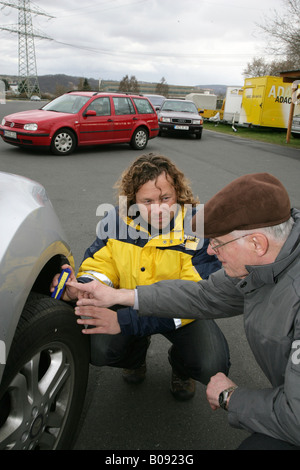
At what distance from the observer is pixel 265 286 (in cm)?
148

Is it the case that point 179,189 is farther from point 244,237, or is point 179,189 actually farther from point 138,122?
point 138,122

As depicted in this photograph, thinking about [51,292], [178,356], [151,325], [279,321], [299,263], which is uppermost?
[299,263]

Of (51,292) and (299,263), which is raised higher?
(299,263)

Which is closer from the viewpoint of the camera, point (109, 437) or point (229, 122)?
point (109, 437)

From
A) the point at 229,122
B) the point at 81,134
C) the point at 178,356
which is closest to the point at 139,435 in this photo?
the point at 178,356

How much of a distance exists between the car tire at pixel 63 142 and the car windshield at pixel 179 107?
6906mm

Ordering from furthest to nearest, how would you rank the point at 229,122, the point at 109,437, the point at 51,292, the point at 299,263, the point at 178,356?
the point at 229,122
the point at 178,356
the point at 109,437
the point at 51,292
the point at 299,263

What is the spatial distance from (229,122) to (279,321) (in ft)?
81.4

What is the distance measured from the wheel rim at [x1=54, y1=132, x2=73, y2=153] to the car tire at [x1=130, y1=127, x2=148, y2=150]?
220 cm

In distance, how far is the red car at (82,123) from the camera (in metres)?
9.02

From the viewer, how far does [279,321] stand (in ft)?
4.47

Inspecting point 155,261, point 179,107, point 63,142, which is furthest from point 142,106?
point 155,261

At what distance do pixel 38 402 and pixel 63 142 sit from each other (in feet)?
28.5

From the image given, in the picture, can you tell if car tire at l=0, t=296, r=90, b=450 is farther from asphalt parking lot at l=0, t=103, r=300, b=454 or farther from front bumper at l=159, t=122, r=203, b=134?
front bumper at l=159, t=122, r=203, b=134
